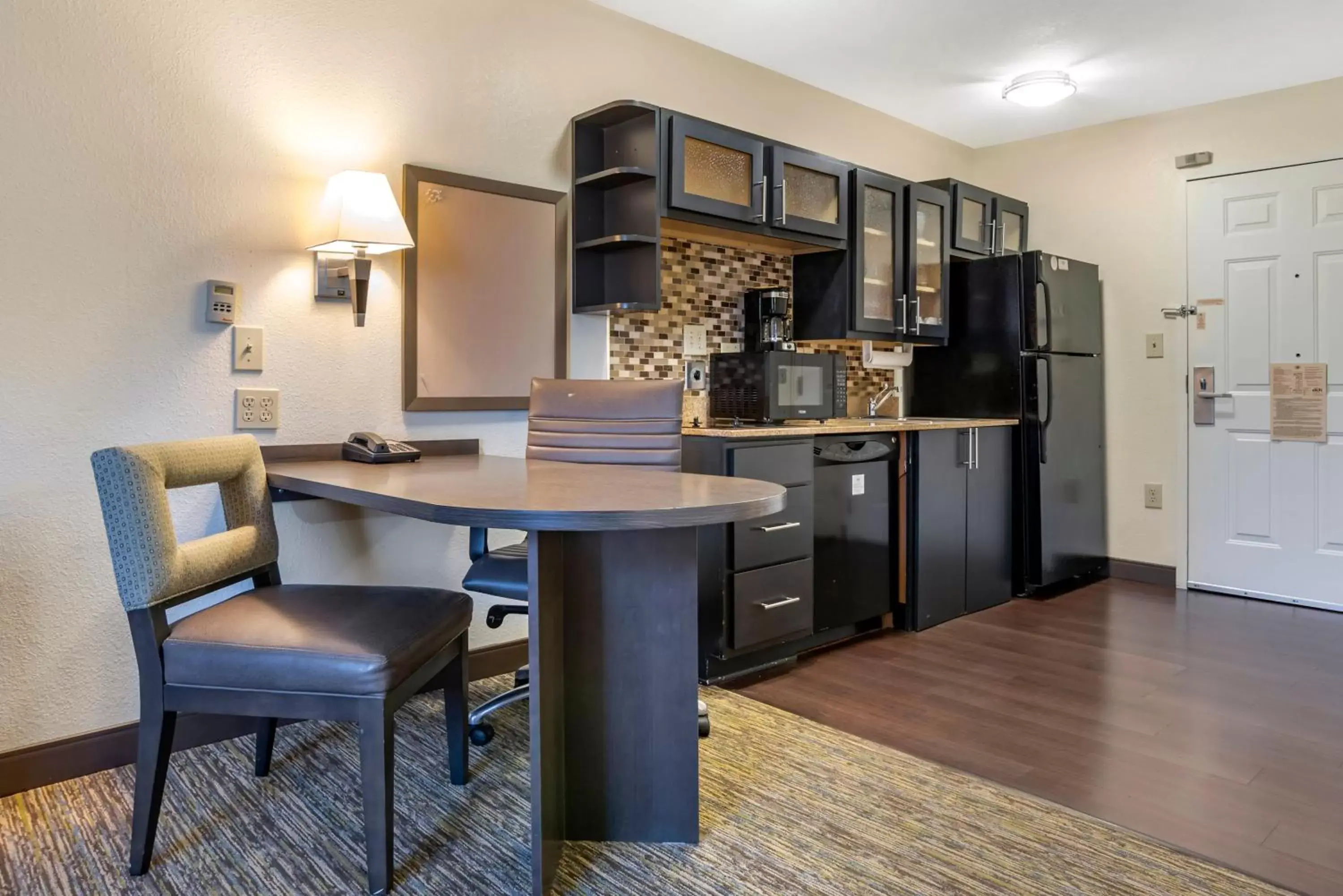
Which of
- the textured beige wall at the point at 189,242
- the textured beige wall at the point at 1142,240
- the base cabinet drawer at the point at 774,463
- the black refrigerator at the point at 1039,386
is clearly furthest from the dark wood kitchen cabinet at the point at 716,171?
the textured beige wall at the point at 1142,240

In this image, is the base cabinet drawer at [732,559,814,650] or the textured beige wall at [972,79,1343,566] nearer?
the base cabinet drawer at [732,559,814,650]

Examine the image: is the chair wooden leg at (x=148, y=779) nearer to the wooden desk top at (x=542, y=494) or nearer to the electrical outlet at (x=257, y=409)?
the wooden desk top at (x=542, y=494)

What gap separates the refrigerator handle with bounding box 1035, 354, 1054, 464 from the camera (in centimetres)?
397

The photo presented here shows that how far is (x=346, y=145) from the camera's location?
8.05 feet

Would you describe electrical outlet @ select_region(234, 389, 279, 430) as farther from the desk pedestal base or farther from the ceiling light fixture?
the ceiling light fixture

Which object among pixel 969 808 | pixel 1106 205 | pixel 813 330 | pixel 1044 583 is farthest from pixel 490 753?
pixel 1106 205

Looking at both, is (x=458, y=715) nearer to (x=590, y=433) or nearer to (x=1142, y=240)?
(x=590, y=433)

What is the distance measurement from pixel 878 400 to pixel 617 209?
1919 mm

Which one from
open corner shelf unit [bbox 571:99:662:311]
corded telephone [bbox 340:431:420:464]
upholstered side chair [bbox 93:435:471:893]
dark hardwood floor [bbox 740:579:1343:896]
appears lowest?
dark hardwood floor [bbox 740:579:1343:896]

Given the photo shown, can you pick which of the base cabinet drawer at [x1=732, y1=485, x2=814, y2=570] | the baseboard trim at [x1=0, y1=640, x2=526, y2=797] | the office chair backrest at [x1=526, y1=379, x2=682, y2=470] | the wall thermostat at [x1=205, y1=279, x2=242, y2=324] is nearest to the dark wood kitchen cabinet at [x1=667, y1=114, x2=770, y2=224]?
the office chair backrest at [x1=526, y1=379, x2=682, y2=470]

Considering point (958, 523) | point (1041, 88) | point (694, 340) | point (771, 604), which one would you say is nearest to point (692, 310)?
point (694, 340)

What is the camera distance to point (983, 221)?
429 cm

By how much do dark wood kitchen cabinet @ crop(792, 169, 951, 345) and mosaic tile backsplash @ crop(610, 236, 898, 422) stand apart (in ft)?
0.40

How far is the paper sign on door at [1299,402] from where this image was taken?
3.79 meters
